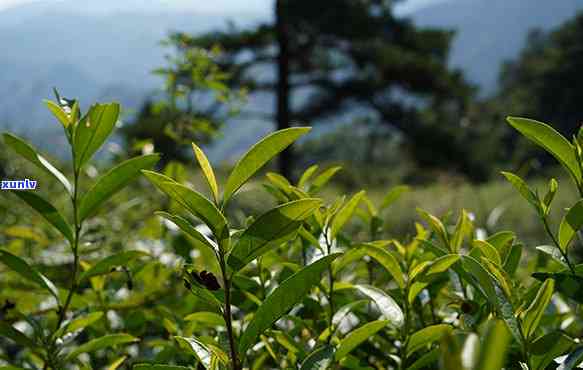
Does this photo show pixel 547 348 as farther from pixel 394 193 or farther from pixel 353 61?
pixel 353 61

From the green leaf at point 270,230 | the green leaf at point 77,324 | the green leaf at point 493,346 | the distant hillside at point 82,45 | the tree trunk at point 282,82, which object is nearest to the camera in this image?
the green leaf at point 493,346

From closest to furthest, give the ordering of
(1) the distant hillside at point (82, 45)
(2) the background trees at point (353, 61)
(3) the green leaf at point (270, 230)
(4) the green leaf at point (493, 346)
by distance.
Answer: (4) the green leaf at point (493, 346) < (3) the green leaf at point (270, 230) < (2) the background trees at point (353, 61) < (1) the distant hillside at point (82, 45)

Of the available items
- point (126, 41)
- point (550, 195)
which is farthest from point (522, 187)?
point (126, 41)

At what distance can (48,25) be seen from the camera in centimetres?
7619

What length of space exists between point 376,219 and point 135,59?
3166 inches

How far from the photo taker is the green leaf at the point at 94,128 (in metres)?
0.31

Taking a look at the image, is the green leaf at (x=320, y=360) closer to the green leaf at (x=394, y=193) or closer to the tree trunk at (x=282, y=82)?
the green leaf at (x=394, y=193)

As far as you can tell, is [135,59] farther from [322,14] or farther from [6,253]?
Answer: [6,253]

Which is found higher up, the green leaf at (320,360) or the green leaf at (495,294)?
the green leaf at (495,294)

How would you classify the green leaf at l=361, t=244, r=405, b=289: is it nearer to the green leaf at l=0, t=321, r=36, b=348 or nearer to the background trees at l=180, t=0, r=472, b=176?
the green leaf at l=0, t=321, r=36, b=348

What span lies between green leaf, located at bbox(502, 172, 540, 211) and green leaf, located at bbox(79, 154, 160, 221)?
18 cm

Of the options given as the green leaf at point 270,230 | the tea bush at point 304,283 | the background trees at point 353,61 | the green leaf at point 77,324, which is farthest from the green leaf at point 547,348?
the background trees at point 353,61

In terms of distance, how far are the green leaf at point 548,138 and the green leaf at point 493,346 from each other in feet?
0.50

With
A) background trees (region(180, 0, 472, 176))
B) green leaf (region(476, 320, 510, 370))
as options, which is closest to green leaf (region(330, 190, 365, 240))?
green leaf (region(476, 320, 510, 370))
